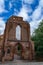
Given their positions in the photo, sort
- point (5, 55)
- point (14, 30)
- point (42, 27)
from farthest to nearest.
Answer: point (42, 27), point (14, 30), point (5, 55)

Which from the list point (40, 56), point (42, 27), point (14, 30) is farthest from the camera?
point (42, 27)

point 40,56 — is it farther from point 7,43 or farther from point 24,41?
point 7,43

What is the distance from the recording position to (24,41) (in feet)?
111

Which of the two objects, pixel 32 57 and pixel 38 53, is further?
pixel 38 53

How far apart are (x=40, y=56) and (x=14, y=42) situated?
6.88m

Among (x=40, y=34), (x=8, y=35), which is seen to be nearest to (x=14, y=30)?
(x=8, y=35)

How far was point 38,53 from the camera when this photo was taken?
35.9m

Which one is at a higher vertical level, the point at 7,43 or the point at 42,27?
the point at 42,27

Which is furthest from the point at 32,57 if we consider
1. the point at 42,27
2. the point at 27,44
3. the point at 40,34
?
the point at 42,27

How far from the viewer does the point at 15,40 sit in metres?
33.0

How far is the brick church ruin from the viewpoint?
106 feet

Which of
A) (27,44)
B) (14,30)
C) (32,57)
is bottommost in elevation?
(32,57)

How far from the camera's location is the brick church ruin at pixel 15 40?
32344mm

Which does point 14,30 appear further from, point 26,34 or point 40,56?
point 40,56
